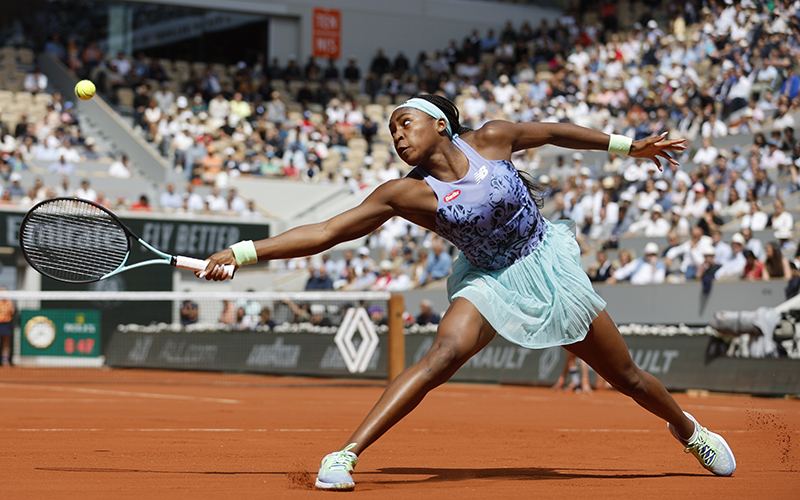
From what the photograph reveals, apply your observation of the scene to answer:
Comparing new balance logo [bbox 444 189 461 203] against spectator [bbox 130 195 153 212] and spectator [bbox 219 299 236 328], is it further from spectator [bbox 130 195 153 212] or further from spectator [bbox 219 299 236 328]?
spectator [bbox 130 195 153 212]

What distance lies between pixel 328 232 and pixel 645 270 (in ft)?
38.8

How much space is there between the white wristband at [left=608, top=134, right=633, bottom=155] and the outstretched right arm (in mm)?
1225

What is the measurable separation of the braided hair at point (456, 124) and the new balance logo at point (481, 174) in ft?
0.99

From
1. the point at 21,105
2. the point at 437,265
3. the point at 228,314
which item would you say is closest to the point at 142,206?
the point at 228,314

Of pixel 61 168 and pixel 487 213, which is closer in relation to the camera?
pixel 487 213

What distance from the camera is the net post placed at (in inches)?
596

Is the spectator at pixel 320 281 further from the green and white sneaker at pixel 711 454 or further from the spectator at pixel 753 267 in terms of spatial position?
the green and white sneaker at pixel 711 454

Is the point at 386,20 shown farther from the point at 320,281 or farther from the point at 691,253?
the point at 691,253

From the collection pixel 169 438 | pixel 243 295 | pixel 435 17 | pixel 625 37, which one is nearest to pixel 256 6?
pixel 435 17

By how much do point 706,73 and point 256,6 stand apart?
1607 cm

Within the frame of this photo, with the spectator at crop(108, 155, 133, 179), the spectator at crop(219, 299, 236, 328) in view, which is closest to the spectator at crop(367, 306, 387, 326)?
the spectator at crop(219, 299, 236, 328)

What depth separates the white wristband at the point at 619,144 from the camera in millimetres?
5465

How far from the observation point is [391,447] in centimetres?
698

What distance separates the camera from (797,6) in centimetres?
1969
